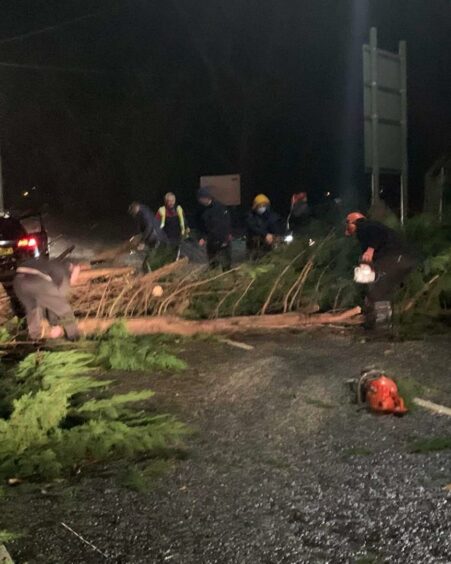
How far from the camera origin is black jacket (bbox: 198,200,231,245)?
43.2 ft

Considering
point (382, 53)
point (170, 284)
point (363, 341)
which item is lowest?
point (363, 341)

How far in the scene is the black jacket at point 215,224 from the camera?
1316cm

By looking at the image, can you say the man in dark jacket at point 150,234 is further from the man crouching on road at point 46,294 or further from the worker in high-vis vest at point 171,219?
the man crouching on road at point 46,294

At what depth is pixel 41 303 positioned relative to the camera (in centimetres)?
902

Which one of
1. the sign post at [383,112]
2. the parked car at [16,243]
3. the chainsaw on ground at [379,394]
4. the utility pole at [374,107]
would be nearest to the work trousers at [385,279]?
the sign post at [383,112]

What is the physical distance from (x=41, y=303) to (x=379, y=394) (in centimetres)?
409

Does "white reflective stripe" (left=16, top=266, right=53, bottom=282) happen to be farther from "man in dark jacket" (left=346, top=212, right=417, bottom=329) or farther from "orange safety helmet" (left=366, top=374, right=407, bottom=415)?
"orange safety helmet" (left=366, top=374, right=407, bottom=415)

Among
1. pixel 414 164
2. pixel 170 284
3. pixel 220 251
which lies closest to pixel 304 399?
pixel 170 284

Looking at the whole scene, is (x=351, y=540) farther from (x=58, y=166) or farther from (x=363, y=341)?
(x=58, y=166)

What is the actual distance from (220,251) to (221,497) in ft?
27.7

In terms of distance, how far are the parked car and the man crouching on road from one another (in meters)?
2.95

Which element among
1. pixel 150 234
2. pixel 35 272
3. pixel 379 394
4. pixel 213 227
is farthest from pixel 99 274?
pixel 379 394

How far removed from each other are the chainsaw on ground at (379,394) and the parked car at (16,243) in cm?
668

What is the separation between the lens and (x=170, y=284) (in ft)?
32.8
